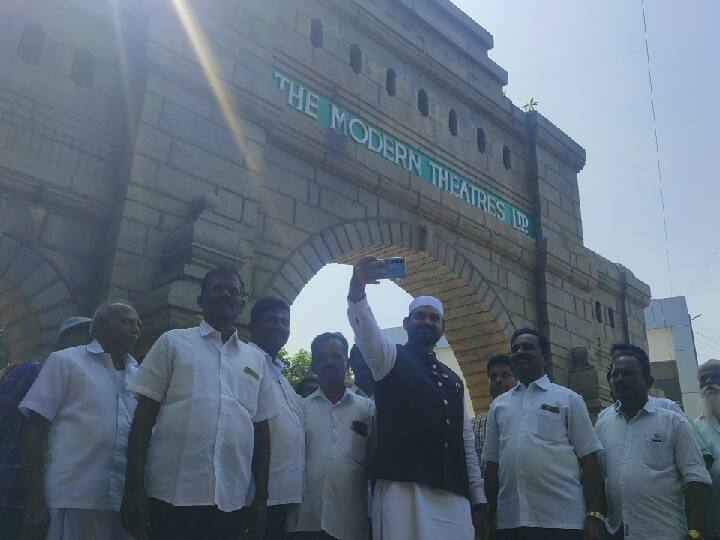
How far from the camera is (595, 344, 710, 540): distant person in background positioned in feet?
10.7

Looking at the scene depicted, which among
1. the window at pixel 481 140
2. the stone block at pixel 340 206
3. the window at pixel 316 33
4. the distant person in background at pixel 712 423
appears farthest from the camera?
the window at pixel 481 140

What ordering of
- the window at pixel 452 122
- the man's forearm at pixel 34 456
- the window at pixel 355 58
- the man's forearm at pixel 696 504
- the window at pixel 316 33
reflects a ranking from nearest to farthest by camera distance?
1. the man's forearm at pixel 34 456
2. the man's forearm at pixel 696 504
3. the window at pixel 316 33
4. the window at pixel 355 58
5. the window at pixel 452 122

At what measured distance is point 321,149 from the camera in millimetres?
7230

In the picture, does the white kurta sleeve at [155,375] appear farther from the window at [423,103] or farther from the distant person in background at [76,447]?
the window at [423,103]

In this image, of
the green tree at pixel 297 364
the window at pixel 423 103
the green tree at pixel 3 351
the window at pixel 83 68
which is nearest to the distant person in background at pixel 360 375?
the window at pixel 83 68

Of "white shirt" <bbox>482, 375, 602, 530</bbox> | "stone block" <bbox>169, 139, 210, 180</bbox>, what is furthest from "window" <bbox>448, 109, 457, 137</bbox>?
"white shirt" <bbox>482, 375, 602, 530</bbox>

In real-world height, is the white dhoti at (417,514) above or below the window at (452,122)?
below

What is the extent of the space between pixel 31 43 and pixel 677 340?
24.8 meters

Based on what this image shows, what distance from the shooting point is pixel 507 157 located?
398 inches

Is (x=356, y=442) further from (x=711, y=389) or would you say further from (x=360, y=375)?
(x=711, y=389)

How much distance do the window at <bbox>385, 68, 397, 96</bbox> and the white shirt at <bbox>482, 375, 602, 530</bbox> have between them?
5.77 metres

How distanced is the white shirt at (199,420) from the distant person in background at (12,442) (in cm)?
62

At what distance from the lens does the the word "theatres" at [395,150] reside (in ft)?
24.1

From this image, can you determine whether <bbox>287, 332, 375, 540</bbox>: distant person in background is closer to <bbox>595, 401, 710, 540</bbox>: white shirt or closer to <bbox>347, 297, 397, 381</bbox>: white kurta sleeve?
<bbox>347, 297, 397, 381</bbox>: white kurta sleeve
